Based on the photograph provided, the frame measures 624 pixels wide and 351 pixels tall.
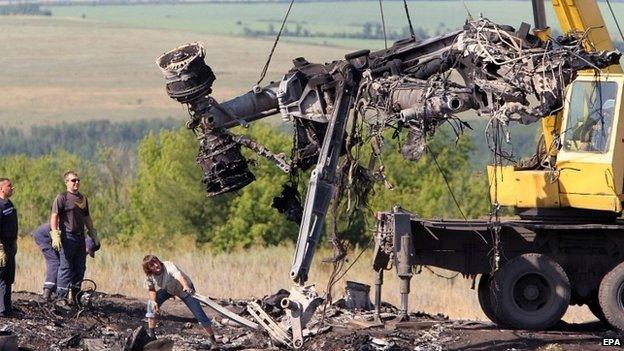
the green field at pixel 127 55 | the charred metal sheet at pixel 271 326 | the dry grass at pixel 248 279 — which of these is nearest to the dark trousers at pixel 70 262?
A: the charred metal sheet at pixel 271 326

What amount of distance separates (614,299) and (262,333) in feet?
15.7

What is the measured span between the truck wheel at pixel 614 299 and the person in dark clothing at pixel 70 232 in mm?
7239

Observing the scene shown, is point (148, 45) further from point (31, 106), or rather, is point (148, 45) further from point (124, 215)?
point (124, 215)

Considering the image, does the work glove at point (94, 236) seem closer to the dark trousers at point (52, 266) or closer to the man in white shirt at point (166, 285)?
the dark trousers at point (52, 266)

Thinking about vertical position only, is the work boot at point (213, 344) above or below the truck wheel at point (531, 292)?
below

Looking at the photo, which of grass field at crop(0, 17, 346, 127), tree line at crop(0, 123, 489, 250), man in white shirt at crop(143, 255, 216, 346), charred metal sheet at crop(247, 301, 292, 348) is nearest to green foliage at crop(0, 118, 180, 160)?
grass field at crop(0, 17, 346, 127)

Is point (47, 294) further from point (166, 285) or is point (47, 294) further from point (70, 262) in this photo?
point (166, 285)

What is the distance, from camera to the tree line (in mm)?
48969

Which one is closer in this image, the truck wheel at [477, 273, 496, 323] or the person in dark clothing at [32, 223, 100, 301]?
the truck wheel at [477, 273, 496, 323]

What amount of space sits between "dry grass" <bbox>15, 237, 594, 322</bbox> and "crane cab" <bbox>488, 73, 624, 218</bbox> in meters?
4.30

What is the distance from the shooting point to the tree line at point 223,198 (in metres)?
49.0

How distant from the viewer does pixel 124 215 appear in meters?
56.3

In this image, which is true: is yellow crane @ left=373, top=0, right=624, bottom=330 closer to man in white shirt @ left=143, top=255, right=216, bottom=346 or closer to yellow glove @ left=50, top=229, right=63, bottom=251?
man in white shirt @ left=143, top=255, right=216, bottom=346

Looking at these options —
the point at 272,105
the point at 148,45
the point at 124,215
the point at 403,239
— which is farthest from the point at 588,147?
the point at 148,45
